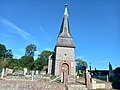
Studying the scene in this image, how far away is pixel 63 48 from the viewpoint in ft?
108

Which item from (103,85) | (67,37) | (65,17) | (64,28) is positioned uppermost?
(65,17)

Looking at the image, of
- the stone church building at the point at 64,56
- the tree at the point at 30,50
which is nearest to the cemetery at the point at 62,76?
the stone church building at the point at 64,56

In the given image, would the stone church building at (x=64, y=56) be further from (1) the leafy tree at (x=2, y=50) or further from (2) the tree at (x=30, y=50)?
(1) the leafy tree at (x=2, y=50)

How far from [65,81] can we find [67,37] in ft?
63.5

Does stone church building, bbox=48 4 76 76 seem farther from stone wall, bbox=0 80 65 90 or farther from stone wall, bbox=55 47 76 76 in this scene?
stone wall, bbox=0 80 65 90

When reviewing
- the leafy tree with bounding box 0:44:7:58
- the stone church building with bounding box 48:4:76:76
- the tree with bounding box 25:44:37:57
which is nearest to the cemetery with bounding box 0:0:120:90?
the stone church building with bounding box 48:4:76:76

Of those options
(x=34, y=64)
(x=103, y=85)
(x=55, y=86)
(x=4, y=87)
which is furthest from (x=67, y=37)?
(x=34, y=64)

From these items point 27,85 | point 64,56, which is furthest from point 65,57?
point 27,85

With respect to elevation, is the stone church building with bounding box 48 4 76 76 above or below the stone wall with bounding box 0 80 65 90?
above

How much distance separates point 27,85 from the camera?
1505cm

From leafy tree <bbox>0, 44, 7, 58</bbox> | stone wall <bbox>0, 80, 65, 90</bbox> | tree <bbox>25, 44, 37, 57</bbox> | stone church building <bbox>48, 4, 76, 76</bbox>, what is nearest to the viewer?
stone wall <bbox>0, 80, 65, 90</bbox>

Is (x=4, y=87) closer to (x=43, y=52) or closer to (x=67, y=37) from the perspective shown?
(x=67, y=37)

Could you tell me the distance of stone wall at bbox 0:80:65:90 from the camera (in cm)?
1454

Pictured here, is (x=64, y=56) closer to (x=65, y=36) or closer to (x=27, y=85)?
(x=65, y=36)
